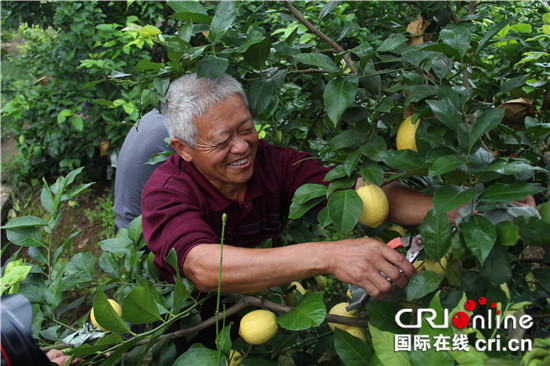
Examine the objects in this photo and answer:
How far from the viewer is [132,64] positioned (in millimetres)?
3795

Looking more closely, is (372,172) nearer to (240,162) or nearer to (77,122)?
(240,162)

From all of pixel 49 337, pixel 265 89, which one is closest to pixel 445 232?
pixel 265 89

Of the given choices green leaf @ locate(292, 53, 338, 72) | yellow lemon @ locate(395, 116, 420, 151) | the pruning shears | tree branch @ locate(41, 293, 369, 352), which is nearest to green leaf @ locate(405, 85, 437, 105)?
yellow lemon @ locate(395, 116, 420, 151)

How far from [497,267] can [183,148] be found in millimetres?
1063

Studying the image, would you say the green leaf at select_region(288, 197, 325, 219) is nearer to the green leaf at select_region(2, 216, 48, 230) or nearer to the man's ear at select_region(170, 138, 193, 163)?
the man's ear at select_region(170, 138, 193, 163)

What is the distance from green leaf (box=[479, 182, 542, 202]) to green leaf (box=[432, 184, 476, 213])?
0.04 m

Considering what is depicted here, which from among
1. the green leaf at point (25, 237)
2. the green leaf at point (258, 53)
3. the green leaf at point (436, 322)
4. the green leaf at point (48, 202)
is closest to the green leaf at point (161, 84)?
the green leaf at point (258, 53)

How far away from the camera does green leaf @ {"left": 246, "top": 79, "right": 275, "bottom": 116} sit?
1.46 m

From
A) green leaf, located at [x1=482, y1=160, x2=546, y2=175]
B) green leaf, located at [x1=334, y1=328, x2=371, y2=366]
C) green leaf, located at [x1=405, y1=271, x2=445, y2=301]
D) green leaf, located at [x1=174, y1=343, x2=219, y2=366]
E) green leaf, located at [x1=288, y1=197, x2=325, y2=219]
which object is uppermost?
A: green leaf, located at [x1=482, y1=160, x2=546, y2=175]

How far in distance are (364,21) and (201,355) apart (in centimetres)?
267

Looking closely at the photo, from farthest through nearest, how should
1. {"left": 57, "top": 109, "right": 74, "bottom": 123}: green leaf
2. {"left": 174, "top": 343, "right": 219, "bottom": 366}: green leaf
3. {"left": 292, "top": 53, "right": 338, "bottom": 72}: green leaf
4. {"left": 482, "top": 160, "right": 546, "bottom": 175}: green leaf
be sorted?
{"left": 57, "top": 109, "right": 74, "bottom": 123}: green leaf < {"left": 292, "top": 53, "right": 338, "bottom": 72}: green leaf < {"left": 174, "top": 343, "right": 219, "bottom": 366}: green leaf < {"left": 482, "top": 160, "right": 546, "bottom": 175}: green leaf

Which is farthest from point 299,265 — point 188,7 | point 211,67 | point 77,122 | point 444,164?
point 77,122

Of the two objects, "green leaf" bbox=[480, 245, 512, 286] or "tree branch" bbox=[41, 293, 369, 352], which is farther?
"tree branch" bbox=[41, 293, 369, 352]

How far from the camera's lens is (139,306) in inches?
41.9
